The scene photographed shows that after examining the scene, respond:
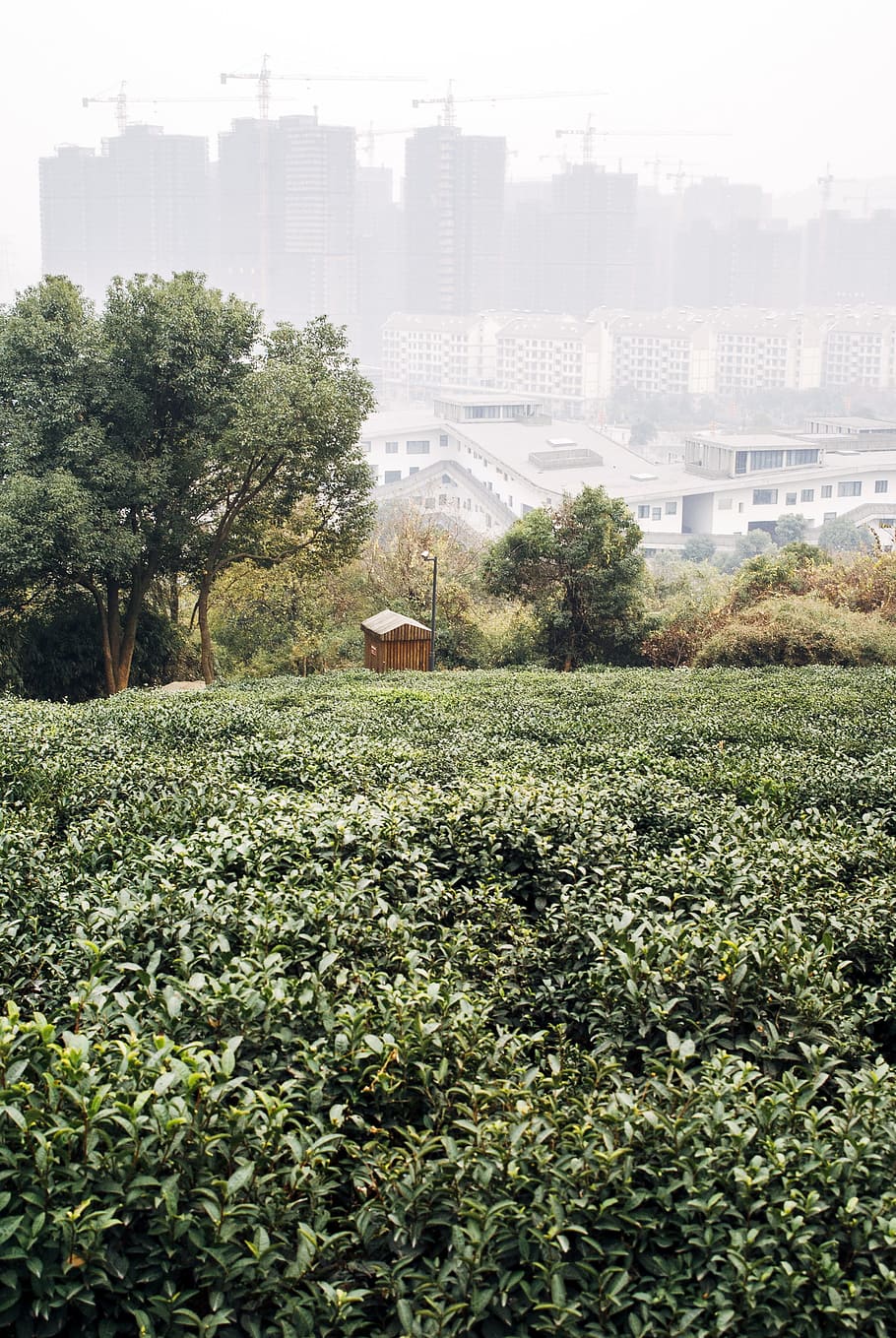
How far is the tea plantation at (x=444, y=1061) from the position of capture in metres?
2.21

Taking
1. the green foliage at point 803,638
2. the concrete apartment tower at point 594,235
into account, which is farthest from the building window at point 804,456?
the concrete apartment tower at point 594,235

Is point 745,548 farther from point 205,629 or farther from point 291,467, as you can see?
point 205,629

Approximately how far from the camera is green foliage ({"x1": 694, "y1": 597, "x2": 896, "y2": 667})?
19.3 m

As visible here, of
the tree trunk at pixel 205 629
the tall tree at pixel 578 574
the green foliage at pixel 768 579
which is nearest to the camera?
the tree trunk at pixel 205 629

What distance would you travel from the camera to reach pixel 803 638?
63.7 ft

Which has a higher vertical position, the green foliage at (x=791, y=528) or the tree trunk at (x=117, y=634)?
the green foliage at (x=791, y=528)

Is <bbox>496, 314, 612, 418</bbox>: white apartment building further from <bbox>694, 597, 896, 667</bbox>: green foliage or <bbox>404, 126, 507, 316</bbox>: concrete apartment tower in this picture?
<bbox>694, 597, 896, 667</bbox>: green foliage

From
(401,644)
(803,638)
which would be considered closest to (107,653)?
(401,644)

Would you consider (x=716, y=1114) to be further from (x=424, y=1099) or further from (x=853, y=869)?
(x=853, y=869)

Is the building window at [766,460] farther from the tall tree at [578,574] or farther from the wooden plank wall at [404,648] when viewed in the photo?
the wooden plank wall at [404,648]

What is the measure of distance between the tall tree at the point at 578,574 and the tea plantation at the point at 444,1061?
16313mm

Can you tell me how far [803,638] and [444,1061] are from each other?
17837mm

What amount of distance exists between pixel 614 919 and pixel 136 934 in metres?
1.55

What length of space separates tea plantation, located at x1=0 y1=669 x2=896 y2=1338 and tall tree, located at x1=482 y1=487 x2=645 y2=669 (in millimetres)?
16313
